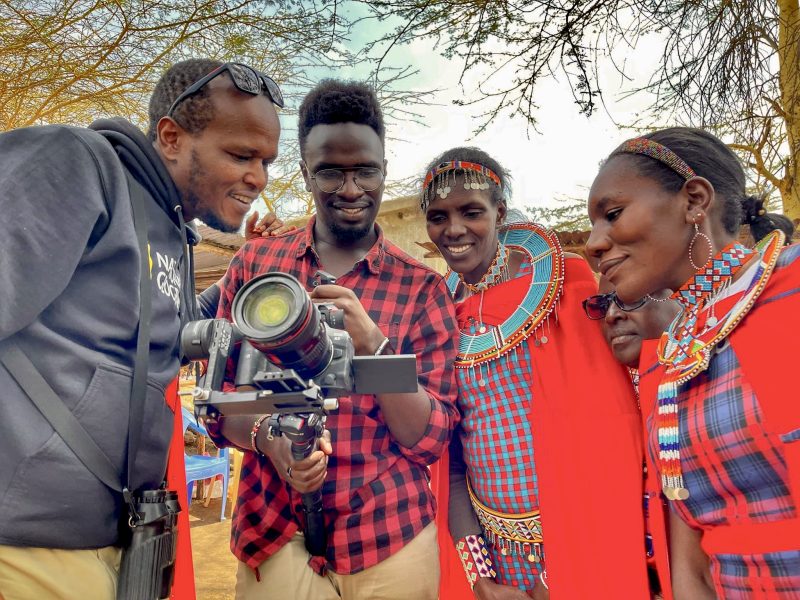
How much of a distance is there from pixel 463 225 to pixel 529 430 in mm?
884

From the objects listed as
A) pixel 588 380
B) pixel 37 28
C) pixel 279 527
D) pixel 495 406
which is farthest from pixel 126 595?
pixel 37 28

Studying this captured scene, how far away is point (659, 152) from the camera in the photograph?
1.72 m

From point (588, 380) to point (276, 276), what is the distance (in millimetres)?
1446

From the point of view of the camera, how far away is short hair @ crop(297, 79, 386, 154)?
208cm

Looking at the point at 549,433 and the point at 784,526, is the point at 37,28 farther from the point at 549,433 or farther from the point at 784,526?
the point at 784,526

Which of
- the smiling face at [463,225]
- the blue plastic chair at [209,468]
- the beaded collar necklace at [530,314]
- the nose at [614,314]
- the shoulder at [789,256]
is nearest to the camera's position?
the shoulder at [789,256]

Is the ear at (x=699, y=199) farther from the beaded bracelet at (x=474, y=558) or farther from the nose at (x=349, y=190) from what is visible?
the beaded bracelet at (x=474, y=558)

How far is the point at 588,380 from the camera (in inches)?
85.1

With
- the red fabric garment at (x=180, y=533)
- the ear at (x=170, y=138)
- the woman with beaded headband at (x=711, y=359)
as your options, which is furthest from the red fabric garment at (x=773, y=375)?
the red fabric garment at (x=180, y=533)

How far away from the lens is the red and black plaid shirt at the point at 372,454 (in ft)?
5.54

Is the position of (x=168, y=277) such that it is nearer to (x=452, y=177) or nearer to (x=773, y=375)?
(x=452, y=177)

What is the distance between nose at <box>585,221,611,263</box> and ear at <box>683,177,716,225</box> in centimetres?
24

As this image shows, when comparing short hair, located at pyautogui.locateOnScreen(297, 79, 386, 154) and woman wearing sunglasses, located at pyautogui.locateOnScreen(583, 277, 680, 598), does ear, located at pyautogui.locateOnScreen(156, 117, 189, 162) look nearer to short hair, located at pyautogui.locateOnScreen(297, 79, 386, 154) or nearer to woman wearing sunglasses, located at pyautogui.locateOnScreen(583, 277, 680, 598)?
short hair, located at pyautogui.locateOnScreen(297, 79, 386, 154)

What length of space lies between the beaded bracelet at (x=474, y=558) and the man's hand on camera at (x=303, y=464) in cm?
87
